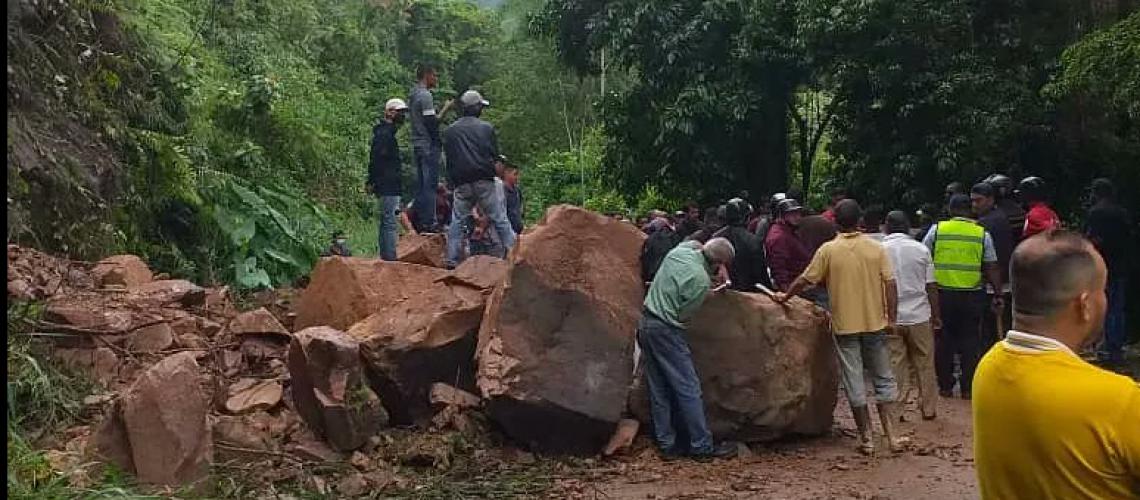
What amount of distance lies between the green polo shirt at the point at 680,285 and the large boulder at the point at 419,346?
4.91ft

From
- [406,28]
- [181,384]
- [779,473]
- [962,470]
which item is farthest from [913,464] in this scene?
[406,28]

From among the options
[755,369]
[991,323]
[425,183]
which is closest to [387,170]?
[425,183]

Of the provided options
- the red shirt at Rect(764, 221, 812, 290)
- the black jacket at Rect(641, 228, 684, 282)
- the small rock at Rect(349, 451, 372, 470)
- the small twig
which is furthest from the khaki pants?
the small twig

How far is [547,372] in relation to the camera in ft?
27.3

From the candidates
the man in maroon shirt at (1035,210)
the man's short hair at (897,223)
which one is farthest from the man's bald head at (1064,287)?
the man in maroon shirt at (1035,210)

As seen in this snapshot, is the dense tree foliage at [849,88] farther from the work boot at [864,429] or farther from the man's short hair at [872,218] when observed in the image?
the work boot at [864,429]

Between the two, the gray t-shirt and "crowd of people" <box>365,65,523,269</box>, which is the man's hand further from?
the gray t-shirt

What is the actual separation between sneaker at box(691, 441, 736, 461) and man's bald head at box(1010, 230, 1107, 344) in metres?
5.72

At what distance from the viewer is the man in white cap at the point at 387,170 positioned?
11.0 metres

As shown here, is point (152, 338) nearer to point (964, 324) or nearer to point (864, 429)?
point (864, 429)

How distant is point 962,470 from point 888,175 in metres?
8.72

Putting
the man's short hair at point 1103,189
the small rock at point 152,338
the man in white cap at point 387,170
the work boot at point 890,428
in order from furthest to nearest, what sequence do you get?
the man in white cap at point 387,170 < the man's short hair at point 1103,189 < the work boot at point 890,428 < the small rock at point 152,338

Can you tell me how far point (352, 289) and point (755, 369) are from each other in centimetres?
332

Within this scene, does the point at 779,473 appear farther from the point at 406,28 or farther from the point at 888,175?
the point at 406,28
